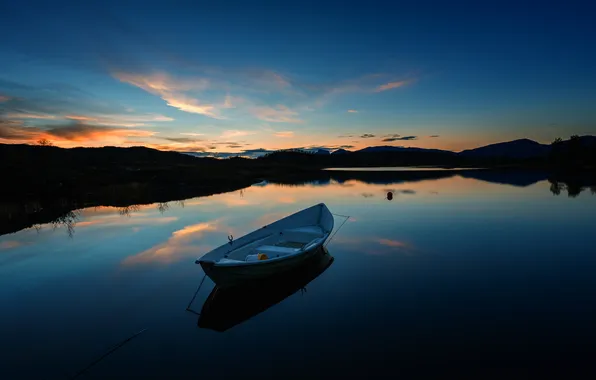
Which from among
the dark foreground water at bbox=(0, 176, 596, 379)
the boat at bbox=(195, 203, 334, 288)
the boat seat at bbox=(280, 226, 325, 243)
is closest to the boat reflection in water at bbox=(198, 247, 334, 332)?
the dark foreground water at bbox=(0, 176, 596, 379)

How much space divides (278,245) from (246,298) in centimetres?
347

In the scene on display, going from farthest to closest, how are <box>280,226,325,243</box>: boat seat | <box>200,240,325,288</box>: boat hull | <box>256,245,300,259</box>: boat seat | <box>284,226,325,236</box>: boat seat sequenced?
<box>284,226,325,236</box>: boat seat → <box>280,226,325,243</box>: boat seat → <box>256,245,300,259</box>: boat seat → <box>200,240,325,288</box>: boat hull

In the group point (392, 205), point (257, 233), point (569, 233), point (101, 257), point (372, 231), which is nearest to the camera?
point (257, 233)

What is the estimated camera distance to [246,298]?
397 inches

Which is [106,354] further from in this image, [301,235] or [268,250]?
[301,235]

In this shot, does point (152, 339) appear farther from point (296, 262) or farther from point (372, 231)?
point (372, 231)

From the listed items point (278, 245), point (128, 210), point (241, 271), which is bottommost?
point (128, 210)

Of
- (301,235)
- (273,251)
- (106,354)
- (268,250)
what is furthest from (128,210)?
(106,354)

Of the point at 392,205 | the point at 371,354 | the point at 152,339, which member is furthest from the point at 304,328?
the point at 392,205

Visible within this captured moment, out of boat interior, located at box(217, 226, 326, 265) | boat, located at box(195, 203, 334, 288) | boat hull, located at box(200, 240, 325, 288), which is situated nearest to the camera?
boat hull, located at box(200, 240, 325, 288)

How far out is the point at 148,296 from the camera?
1040cm

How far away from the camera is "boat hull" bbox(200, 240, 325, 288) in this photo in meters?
8.91

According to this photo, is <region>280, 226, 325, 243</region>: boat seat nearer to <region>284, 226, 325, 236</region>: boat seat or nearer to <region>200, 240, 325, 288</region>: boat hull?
<region>284, 226, 325, 236</region>: boat seat

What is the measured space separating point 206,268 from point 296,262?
3.33 metres
